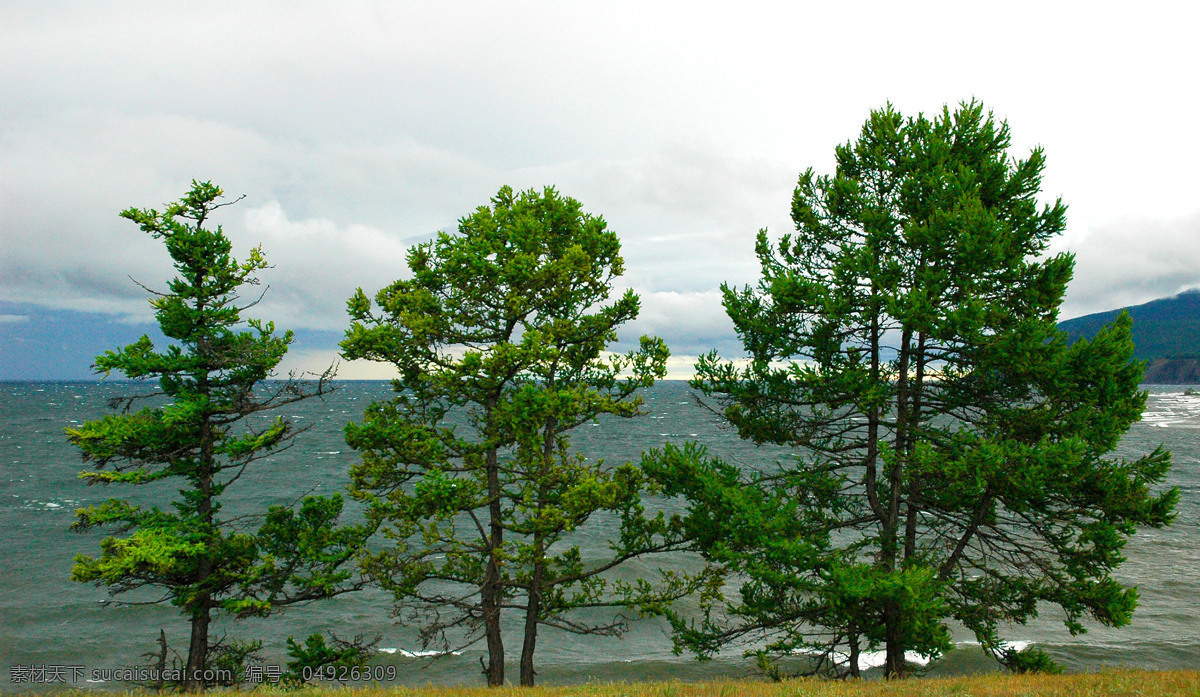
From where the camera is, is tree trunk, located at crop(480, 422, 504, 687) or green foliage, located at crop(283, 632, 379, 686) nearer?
tree trunk, located at crop(480, 422, 504, 687)

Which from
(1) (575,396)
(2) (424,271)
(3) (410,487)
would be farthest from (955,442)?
(3) (410,487)

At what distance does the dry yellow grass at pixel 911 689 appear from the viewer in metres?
9.75

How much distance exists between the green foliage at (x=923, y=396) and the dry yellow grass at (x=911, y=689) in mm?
792

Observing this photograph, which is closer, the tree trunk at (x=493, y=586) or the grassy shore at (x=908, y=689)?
the grassy shore at (x=908, y=689)

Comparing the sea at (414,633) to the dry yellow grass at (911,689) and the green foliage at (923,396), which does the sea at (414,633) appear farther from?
the dry yellow grass at (911,689)

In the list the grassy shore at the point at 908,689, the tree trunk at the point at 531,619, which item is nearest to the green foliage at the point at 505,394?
the tree trunk at the point at 531,619

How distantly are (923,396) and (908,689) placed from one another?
4.86m

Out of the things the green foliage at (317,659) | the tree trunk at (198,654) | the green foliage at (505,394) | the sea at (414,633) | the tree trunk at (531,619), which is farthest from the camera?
the sea at (414,633)

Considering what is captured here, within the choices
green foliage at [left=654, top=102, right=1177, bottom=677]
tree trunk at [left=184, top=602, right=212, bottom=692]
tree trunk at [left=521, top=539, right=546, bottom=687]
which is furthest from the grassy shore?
tree trunk at [left=184, top=602, right=212, bottom=692]

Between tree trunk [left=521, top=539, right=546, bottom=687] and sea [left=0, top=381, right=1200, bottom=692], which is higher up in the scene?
tree trunk [left=521, top=539, right=546, bottom=687]

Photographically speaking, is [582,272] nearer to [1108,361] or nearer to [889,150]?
[889,150]

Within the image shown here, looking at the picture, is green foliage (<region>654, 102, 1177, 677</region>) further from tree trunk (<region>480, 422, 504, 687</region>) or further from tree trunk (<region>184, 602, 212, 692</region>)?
tree trunk (<region>184, 602, 212, 692</region>)

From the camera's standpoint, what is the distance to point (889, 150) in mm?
12500

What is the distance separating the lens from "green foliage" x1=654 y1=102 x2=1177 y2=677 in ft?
34.7
